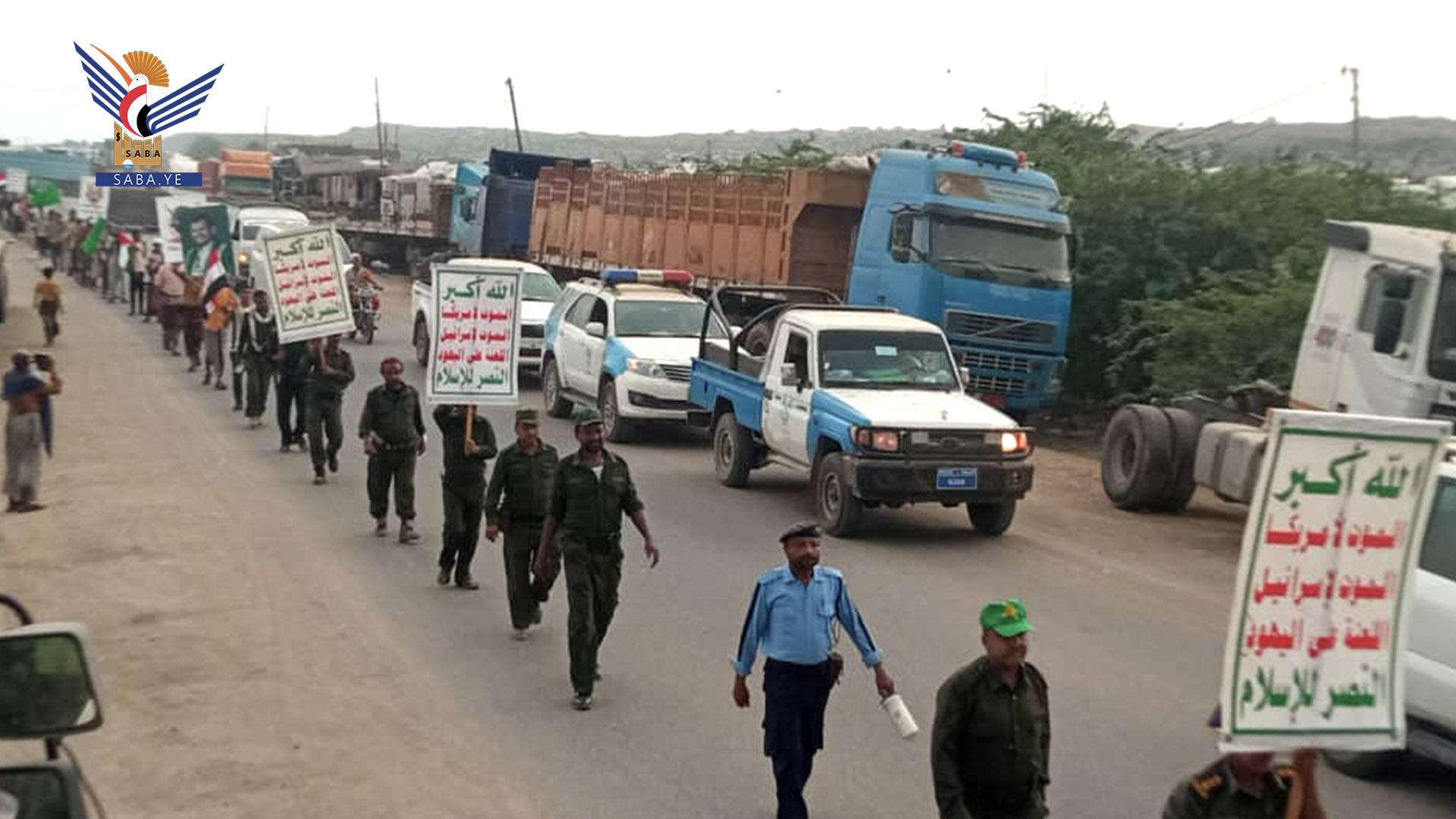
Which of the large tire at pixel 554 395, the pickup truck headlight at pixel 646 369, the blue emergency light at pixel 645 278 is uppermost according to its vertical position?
the blue emergency light at pixel 645 278

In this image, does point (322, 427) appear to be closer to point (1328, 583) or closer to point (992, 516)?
point (992, 516)

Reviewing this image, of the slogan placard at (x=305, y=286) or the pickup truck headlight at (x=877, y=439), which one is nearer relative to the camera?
the pickup truck headlight at (x=877, y=439)

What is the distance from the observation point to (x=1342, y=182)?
75.3 ft

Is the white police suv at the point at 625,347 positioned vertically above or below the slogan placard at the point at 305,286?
below

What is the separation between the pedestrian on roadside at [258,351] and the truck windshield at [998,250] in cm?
840

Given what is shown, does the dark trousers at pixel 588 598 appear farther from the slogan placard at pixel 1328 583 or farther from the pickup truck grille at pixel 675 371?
the pickup truck grille at pixel 675 371

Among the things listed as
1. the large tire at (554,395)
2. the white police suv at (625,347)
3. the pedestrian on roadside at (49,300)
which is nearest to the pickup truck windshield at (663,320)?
the white police suv at (625,347)

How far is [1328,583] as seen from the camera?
4551 mm

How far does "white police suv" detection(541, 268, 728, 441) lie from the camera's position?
64.2ft

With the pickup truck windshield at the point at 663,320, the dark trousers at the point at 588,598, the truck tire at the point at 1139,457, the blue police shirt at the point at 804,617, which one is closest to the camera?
the blue police shirt at the point at 804,617

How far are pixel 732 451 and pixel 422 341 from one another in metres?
12.2

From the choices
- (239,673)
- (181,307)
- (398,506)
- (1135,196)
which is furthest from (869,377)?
(181,307)

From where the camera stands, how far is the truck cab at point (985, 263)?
21.3m

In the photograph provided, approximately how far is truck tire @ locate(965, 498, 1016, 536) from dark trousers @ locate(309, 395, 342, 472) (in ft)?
21.8
